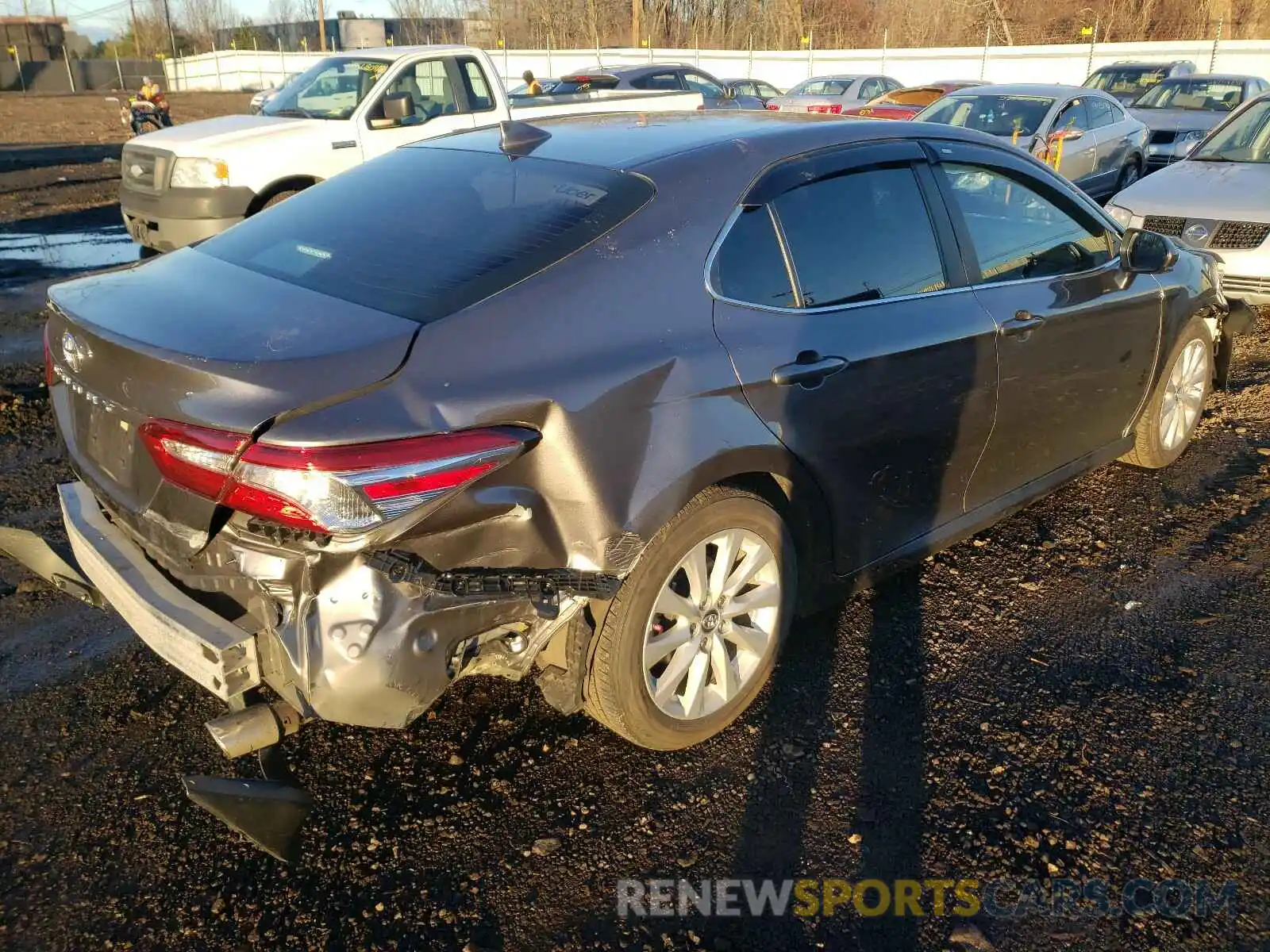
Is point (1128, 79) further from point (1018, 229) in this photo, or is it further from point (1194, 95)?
point (1018, 229)

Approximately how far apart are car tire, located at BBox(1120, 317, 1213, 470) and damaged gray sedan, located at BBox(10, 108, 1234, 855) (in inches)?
46.9

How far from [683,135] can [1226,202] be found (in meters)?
6.46

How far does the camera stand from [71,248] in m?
11.1

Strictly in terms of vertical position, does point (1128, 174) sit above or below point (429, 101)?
below

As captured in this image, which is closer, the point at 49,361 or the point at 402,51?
the point at 49,361

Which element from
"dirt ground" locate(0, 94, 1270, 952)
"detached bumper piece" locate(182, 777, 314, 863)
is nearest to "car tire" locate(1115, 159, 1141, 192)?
"dirt ground" locate(0, 94, 1270, 952)

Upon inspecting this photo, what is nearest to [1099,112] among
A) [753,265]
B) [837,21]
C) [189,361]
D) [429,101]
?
[429,101]

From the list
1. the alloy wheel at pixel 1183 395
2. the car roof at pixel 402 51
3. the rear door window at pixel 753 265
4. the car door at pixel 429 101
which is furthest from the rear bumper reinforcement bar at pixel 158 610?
the car roof at pixel 402 51

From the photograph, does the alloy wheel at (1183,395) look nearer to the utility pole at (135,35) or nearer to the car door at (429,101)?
the car door at (429,101)

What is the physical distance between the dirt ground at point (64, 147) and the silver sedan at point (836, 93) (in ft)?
38.9

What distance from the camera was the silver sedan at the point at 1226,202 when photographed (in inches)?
295

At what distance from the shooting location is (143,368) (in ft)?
8.11

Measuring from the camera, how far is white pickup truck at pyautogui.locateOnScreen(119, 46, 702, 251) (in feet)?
28.2

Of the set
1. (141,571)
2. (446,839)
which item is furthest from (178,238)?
(446,839)
